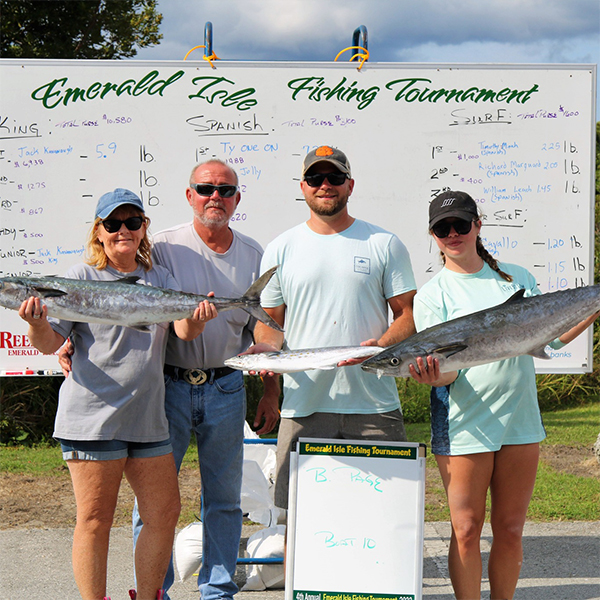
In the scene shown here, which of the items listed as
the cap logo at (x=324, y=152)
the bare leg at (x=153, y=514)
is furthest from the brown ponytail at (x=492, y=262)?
the bare leg at (x=153, y=514)

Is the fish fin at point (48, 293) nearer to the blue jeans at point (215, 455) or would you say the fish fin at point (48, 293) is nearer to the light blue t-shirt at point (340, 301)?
the blue jeans at point (215, 455)

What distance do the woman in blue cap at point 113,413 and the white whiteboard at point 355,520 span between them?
0.65 meters

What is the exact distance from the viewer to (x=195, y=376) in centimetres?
362

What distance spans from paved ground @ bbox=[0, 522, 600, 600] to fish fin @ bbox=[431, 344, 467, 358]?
1.80 meters

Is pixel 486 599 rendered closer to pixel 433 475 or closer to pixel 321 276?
pixel 321 276

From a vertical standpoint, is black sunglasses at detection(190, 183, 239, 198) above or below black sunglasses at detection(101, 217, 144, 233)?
above

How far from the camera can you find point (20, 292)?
3057mm

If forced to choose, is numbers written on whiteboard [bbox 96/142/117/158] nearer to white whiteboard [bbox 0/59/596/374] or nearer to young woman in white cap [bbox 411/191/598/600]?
white whiteboard [bbox 0/59/596/374]

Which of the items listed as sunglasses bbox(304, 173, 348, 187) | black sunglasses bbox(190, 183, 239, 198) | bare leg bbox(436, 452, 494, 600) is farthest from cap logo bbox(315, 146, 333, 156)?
bare leg bbox(436, 452, 494, 600)

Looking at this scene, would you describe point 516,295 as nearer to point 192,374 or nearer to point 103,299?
point 192,374

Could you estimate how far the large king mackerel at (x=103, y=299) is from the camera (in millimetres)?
3055

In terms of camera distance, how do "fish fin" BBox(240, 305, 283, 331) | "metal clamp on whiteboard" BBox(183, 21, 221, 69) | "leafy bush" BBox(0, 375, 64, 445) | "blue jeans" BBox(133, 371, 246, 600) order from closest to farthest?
"fish fin" BBox(240, 305, 283, 331), "blue jeans" BBox(133, 371, 246, 600), "metal clamp on whiteboard" BBox(183, 21, 221, 69), "leafy bush" BBox(0, 375, 64, 445)

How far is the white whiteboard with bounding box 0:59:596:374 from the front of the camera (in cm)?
543

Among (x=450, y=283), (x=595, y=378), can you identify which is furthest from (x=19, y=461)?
(x=595, y=378)
